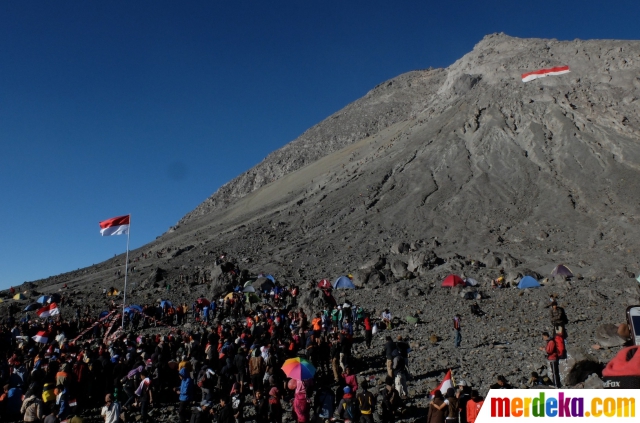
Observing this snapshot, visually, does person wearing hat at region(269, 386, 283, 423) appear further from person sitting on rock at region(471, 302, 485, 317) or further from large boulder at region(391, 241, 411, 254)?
large boulder at region(391, 241, 411, 254)

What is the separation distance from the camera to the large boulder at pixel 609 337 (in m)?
17.0

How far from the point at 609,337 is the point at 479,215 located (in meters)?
35.8

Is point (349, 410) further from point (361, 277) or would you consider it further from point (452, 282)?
point (361, 277)

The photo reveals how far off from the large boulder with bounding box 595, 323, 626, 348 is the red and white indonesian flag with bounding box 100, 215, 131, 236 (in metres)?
26.1

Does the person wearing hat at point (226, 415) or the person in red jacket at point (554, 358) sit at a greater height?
the person in red jacket at point (554, 358)

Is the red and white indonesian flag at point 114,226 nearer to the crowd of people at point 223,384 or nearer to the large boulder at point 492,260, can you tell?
the crowd of people at point 223,384

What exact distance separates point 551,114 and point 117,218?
195ft

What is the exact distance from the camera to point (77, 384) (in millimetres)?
13219

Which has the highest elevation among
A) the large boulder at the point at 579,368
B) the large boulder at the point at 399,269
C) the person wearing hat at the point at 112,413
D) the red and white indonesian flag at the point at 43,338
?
the large boulder at the point at 399,269

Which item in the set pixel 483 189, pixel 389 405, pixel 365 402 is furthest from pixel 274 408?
pixel 483 189

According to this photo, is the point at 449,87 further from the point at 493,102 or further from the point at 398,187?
the point at 398,187

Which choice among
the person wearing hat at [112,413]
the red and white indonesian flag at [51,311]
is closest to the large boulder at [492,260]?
the red and white indonesian flag at [51,311]

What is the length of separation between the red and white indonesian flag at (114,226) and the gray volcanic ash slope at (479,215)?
10.2 metres

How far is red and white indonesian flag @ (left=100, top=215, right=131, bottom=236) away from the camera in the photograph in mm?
30438
